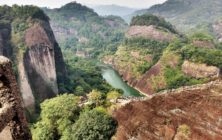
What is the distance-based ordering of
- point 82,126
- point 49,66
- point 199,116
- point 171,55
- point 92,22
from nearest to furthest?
1. point 199,116
2. point 82,126
3. point 49,66
4. point 171,55
5. point 92,22

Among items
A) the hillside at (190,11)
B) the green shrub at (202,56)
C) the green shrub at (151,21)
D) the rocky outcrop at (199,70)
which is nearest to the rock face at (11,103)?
the rocky outcrop at (199,70)

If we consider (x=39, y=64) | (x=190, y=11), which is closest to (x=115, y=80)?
(x=39, y=64)

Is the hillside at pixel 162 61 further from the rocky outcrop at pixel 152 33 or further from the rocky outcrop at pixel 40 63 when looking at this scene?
the rocky outcrop at pixel 40 63

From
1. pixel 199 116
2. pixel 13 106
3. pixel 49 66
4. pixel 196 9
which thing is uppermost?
pixel 13 106

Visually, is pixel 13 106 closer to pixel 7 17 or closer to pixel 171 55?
pixel 7 17

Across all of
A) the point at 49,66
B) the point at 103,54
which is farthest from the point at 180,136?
the point at 103,54

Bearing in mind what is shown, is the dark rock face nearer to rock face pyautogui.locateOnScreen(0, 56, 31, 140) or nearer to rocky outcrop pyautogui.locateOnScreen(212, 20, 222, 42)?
rock face pyautogui.locateOnScreen(0, 56, 31, 140)

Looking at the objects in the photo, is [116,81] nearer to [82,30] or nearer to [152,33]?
[152,33]

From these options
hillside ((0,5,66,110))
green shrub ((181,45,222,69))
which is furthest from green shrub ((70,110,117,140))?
green shrub ((181,45,222,69))
